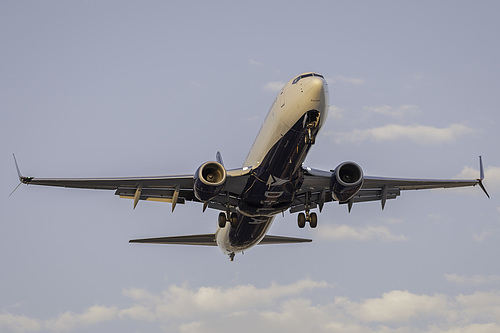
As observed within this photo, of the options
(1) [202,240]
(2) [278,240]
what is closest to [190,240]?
(1) [202,240]

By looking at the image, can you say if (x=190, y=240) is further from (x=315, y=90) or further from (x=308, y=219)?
(x=315, y=90)

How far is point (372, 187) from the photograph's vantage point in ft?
124

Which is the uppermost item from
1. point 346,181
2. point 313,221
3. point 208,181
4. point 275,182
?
point 208,181

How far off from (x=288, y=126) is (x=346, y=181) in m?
4.74

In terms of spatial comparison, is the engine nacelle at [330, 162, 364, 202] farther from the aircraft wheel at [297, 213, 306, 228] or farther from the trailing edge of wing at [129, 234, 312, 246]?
the trailing edge of wing at [129, 234, 312, 246]

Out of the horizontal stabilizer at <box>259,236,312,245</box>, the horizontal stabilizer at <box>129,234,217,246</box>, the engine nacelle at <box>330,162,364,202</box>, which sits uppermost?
the engine nacelle at <box>330,162,364,202</box>

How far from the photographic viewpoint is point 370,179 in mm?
36594

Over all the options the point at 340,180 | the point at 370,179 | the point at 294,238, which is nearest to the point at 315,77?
the point at 340,180

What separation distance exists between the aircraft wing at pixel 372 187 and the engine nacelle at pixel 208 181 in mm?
4524

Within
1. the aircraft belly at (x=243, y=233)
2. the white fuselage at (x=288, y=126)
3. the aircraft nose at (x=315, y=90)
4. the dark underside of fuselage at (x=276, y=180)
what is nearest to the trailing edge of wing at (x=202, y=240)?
the aircraft belly at (x=243, y=233)

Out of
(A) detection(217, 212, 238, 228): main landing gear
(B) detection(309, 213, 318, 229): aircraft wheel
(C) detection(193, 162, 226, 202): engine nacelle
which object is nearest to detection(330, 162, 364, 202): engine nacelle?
(B) detection(309, 213, 318, 229): aircraft wheel

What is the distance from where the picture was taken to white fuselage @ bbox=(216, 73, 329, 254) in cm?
3012

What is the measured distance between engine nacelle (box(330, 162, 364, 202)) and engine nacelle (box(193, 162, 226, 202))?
16.4ft

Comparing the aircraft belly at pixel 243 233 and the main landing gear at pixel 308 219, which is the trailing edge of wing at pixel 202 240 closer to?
the aircraft belly at pixel 243 233
